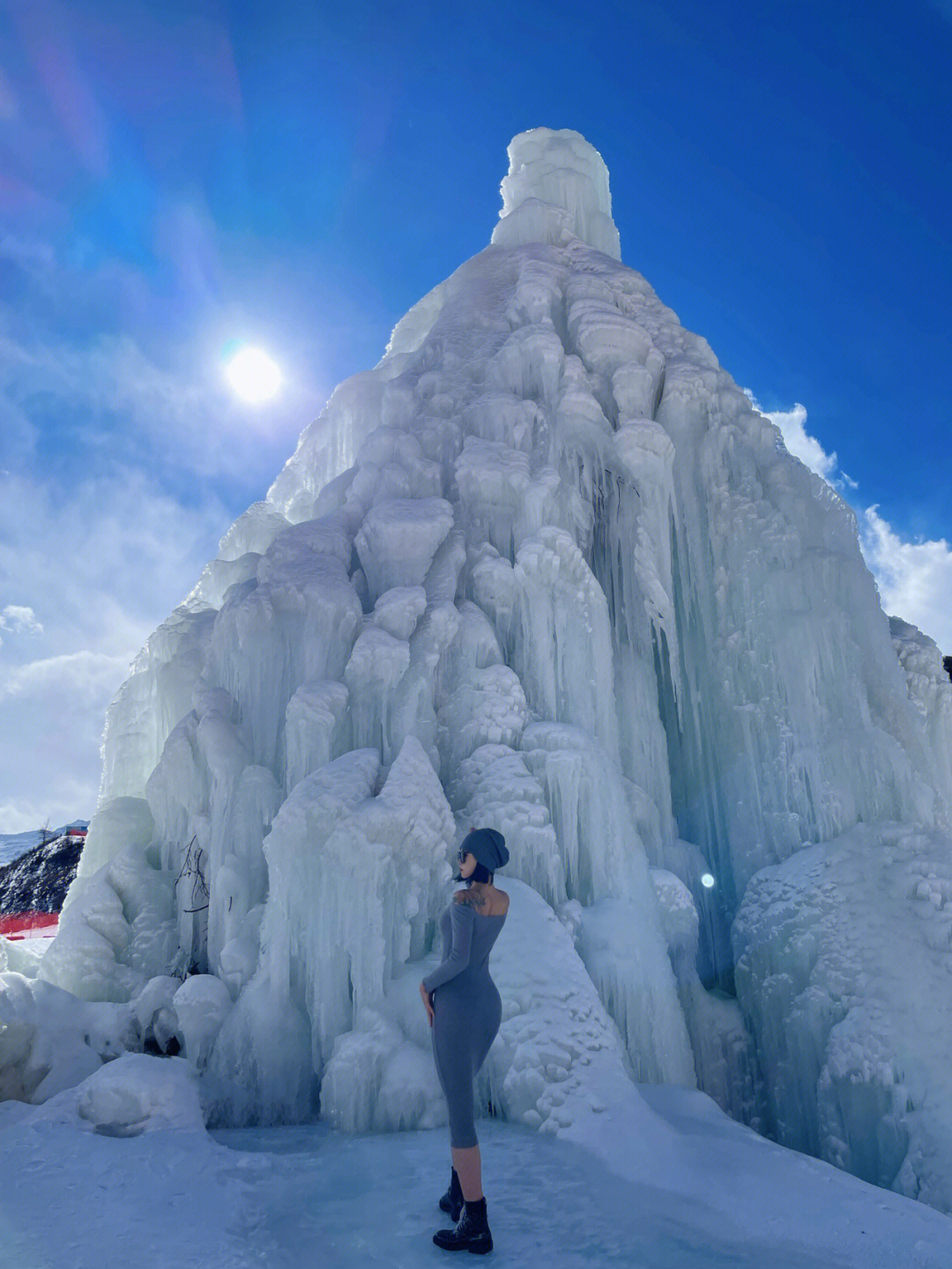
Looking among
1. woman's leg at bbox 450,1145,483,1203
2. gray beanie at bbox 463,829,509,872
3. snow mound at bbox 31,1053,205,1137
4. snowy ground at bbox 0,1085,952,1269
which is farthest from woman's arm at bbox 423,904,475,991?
snow mound at bbox 31,1053,205,1137

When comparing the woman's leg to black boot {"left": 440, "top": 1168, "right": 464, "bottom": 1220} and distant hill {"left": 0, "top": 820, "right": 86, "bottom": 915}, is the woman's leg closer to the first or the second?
black boot {"left": 440, "top": 1168, "right": 464, "bottom": 1220}

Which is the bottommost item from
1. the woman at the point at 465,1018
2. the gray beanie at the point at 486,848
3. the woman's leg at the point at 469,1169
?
the woman's leg at the point at 469,1169

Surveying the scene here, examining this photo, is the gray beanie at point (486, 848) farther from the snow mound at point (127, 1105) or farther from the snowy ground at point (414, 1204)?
the snow mound at point (127, 1105)

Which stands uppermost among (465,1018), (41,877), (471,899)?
(41,877)

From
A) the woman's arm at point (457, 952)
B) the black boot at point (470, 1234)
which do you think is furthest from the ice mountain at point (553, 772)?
the woman's arm at point (457, 952)

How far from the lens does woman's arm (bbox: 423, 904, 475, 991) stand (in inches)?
133

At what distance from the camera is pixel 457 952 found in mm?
3391

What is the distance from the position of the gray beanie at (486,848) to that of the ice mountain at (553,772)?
2.78m

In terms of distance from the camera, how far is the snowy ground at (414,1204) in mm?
3330

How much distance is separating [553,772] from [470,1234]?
17.2 feet

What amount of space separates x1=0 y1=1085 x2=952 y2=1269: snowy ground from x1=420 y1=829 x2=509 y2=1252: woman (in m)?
0.20

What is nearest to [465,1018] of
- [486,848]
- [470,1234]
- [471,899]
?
[471,899]

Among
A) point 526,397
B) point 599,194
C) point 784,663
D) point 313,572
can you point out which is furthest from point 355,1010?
point 599,194

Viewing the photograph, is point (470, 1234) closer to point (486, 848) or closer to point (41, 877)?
point (486, 848)
